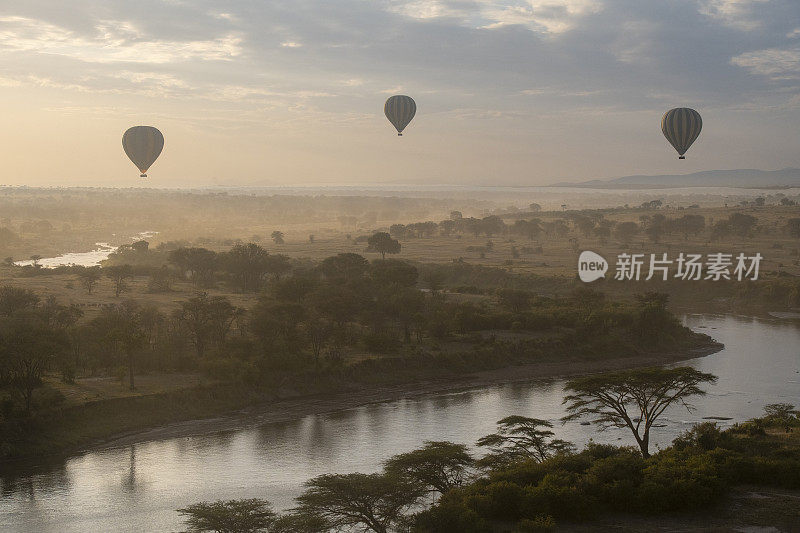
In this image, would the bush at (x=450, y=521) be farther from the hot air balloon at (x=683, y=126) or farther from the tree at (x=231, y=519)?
the hot air balloon at (x=683, y=126)

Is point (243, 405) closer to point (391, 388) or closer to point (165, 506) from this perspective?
point (391, 388)

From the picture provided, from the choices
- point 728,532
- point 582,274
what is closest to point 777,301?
point 582,274

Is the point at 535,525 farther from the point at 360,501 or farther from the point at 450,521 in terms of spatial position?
the point at 360,501

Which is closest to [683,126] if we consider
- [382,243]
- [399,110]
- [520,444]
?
[399,110]

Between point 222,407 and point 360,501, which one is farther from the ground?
point 360,501

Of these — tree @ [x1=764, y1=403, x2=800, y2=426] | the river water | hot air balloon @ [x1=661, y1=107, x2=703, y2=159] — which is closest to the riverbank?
the river water

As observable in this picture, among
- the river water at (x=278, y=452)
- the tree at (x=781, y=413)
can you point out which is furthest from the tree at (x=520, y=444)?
the tree at (x=781, y=413)
